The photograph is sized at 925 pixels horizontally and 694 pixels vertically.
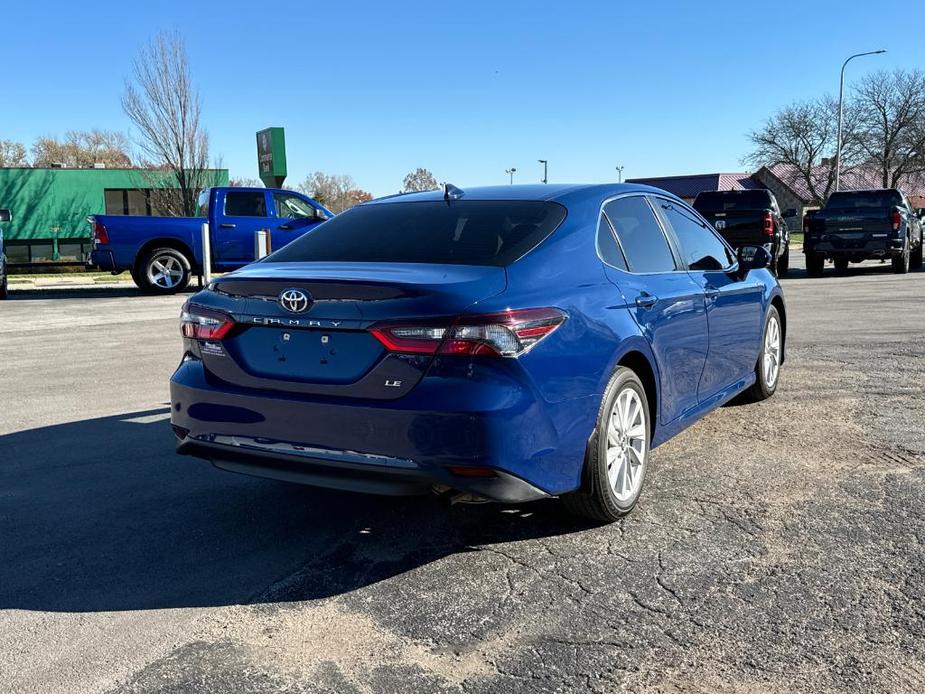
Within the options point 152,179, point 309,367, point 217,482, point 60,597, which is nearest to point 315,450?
point 309,367

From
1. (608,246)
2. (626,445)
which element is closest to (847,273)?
(608,246)

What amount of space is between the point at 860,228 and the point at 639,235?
1676 centimetres

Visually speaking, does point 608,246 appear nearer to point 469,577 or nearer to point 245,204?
point 469,577

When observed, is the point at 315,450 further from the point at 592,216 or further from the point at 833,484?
the point at 833,484

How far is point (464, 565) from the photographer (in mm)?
3553

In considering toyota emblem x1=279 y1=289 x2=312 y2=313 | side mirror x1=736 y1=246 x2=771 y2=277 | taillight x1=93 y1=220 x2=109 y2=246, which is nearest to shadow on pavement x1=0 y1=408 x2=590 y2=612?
toyota emblem x1=279 y1=289 x2=312 y2=313

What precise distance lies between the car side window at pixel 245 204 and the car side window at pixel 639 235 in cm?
1368

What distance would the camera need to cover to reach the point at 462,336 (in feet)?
10.6

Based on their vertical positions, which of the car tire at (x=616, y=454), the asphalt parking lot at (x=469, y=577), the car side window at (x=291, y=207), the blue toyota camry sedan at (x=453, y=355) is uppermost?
the car side window at (x=291, y=207)

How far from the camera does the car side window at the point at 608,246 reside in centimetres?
416

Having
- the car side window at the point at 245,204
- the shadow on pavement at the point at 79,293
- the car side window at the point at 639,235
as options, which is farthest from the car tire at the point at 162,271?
the car side window at the point at 639,235

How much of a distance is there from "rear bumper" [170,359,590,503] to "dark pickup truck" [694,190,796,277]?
1610cm

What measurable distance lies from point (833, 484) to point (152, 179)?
1237 inches

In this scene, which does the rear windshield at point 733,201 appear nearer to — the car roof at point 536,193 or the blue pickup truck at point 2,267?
the blue pickup truck at point 2,267
